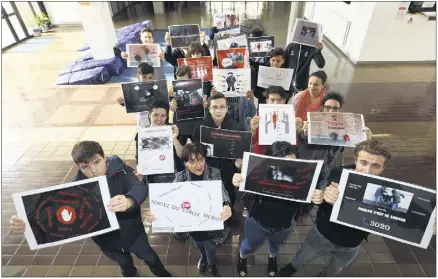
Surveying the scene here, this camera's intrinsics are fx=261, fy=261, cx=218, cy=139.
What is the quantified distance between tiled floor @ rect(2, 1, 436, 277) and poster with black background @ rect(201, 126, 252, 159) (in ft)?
4.00

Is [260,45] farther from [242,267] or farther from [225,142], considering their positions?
[242,267]

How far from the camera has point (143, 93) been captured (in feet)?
9.84

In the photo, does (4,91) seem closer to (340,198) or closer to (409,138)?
(340,198)

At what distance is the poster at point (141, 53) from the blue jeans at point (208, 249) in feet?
9.37

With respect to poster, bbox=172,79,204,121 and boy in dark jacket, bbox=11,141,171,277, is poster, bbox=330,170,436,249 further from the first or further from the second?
poster, bbox=172,79,204,121

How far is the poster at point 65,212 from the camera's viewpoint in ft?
5.81

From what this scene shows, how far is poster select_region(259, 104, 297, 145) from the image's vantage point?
2.48 m

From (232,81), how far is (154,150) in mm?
1461

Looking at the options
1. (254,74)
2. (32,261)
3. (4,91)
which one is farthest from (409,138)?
(4,91)

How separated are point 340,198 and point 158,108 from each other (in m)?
1.82

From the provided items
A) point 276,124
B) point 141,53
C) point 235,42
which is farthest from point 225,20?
point 276,124

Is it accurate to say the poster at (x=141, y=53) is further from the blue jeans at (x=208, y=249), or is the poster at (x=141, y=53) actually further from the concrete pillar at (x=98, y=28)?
the concrete pillar at (x=98, y=28)

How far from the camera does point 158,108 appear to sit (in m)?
2.63

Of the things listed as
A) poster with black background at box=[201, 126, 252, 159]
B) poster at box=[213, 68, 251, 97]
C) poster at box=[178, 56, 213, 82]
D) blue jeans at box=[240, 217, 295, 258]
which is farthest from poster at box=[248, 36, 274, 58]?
blue jeans at box=[240, 217, 295, 258]
